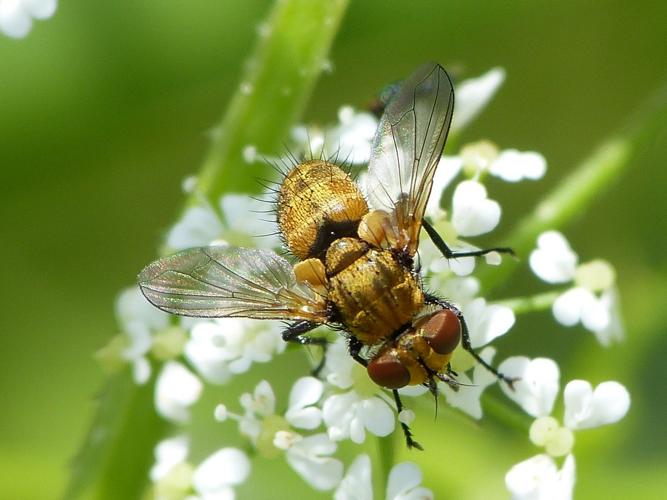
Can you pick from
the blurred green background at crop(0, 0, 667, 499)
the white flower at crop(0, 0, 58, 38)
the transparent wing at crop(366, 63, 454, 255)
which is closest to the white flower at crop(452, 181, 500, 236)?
the transparent wing at crop(366, 63, 454, 255)

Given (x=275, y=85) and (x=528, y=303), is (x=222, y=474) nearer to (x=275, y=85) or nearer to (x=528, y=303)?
(x=528, y=303)

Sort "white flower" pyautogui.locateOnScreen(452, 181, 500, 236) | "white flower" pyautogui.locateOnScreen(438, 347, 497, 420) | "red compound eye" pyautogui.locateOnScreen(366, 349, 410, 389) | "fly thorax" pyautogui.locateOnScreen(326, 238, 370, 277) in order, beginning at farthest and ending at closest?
"white flower" pyautogui.locateOnScreen(452, 181, 500, 236) < "fly thorax" pyautogui.locateOnScreen(326, 238, 370, 277) < "white flower" pyautogui.locateOnScreen(438, 347, 497, 420) < "red compound eye" pyautogui.locateOnScreen(366, 349, 410, 389)

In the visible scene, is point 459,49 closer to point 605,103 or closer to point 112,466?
point 605,103

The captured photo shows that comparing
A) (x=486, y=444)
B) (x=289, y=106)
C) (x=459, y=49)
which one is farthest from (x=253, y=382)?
(x=459, y=49)

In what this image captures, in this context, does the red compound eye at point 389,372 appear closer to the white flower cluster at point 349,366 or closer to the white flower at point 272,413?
the white flower cluster at point 349,366

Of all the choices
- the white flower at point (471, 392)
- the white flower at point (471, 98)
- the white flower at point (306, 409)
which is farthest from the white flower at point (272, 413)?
the white flower at point (471, 98)

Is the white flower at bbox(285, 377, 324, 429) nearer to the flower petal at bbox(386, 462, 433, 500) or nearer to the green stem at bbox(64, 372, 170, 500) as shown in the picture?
the flower petal at bbox(386, 462, 433, 500)
